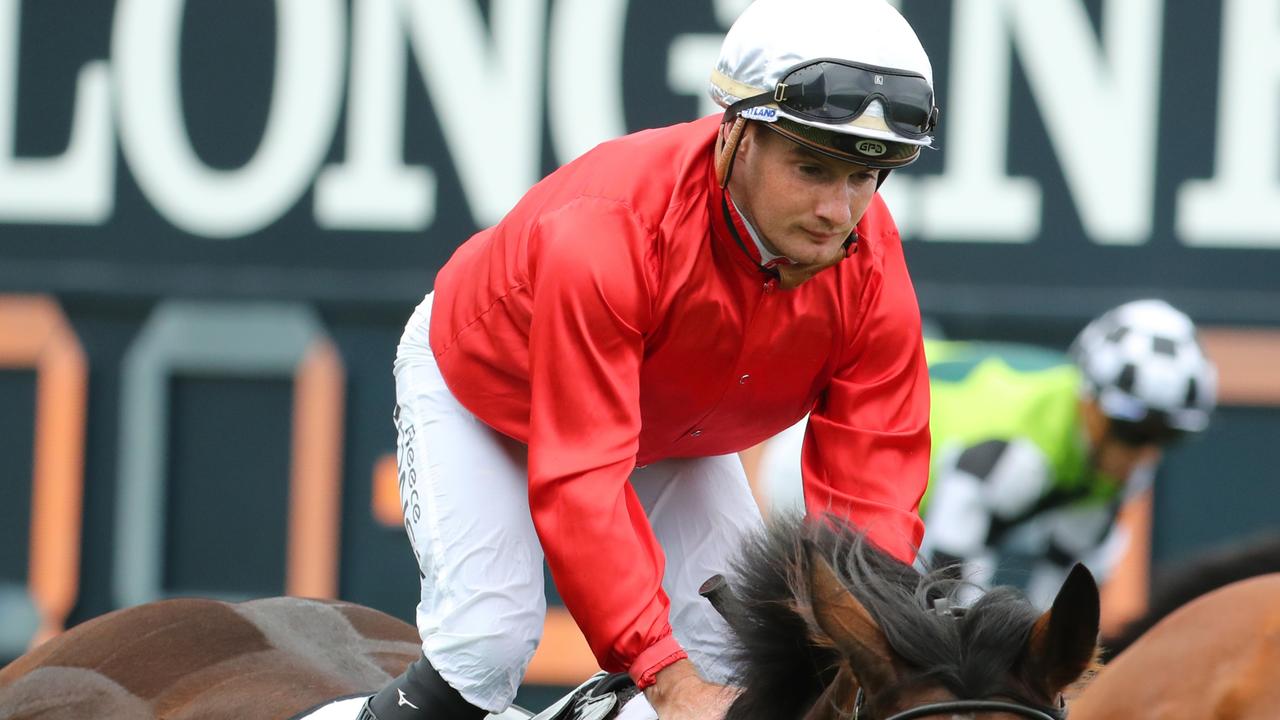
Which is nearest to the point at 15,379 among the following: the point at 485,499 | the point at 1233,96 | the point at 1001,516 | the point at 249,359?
the point at 249,359

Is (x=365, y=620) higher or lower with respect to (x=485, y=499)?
lower

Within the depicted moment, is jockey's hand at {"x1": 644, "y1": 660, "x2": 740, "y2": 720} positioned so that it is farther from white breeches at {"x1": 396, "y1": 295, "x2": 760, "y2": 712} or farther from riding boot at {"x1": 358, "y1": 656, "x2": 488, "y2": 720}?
riding boot at {"x1": 358, "y1": 656, "x2": 488, "y2": 720}

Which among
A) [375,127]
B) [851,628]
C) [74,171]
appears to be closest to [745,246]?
[851,628]

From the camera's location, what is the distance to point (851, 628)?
165cm

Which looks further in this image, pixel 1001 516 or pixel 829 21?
pixel 1001 516

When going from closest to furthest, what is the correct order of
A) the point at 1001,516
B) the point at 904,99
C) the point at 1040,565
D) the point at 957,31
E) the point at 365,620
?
the point at 904,99
the point at 365,620
the point at 1001,516
the point at 1040,565
the point at 957,31

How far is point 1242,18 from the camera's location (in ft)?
14.8

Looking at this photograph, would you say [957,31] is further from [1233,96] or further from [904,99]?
[904,99]

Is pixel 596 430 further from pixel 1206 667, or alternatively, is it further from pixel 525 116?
pixel 525 116

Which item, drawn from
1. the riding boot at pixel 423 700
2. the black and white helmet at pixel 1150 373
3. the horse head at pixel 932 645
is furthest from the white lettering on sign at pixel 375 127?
the horse head at pixel 932 645

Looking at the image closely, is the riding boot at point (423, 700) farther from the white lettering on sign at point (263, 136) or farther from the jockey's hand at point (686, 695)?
the white lettering on sign at point (263, 136)

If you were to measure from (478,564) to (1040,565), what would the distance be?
2.38m

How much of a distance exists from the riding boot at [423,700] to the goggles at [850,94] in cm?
81

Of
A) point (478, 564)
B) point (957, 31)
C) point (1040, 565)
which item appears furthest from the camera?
point (957, 31)
